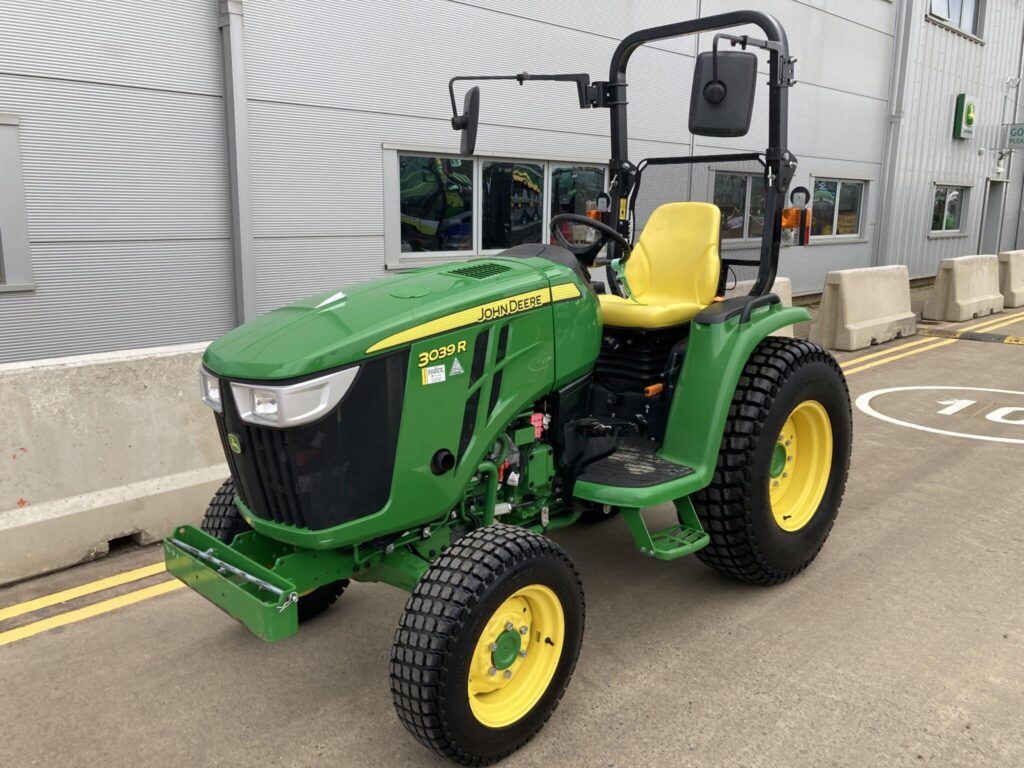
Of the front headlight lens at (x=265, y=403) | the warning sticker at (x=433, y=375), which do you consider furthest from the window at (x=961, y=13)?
the front headlight lens at (x=265, y=403)

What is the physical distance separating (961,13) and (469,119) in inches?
669

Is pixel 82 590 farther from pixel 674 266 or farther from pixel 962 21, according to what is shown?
pixel 962 21

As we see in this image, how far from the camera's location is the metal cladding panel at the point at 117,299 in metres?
5.87

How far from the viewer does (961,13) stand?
1633 centimetres

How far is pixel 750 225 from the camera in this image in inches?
154

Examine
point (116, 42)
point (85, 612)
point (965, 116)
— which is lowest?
point (85, 612)

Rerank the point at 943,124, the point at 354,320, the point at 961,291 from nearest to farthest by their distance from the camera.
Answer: the point at 354,320 < the point at 961,291 < the point at 943,124

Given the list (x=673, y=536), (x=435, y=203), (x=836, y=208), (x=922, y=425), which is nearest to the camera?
(x=673, y=536)

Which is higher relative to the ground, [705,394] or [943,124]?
[943,124]

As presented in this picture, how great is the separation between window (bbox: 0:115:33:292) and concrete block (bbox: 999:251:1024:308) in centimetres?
1377

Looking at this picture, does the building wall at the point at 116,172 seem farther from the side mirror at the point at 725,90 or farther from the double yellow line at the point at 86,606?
the side mirror at the point at 725,90

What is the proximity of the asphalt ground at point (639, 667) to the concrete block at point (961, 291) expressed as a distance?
28.1ft

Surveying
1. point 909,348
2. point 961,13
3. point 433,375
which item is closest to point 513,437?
point 433,375

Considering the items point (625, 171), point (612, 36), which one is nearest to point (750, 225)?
point (625, 171)
